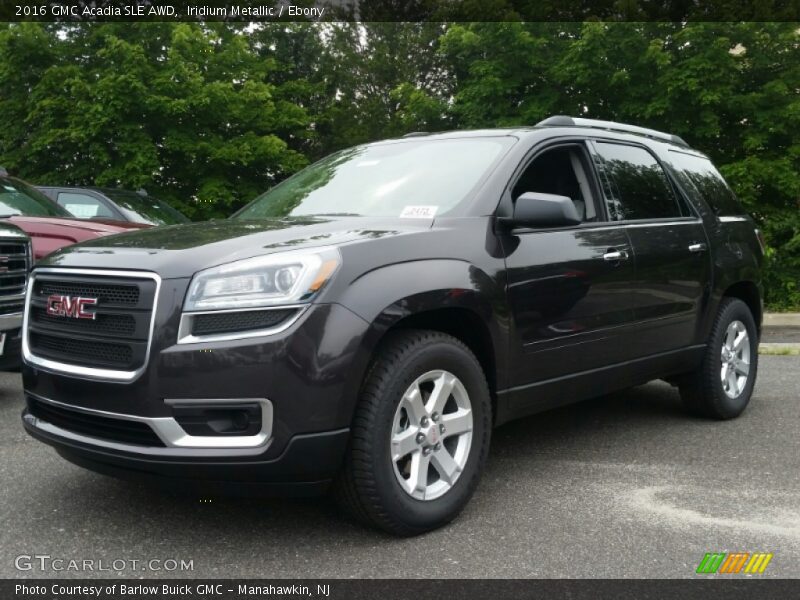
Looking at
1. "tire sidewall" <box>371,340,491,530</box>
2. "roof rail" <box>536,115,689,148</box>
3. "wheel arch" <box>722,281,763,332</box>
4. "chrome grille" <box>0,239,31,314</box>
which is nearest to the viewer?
"tire sidewall" <box>371,340,491,530</box>

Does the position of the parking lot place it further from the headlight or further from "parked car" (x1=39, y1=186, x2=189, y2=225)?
"parked car" (x1=39, y1=186, x2=189, y2=225)

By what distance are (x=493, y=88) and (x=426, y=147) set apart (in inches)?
489

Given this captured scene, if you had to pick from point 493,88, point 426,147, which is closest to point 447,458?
point 426,147

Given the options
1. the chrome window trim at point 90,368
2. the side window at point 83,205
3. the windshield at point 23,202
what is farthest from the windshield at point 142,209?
the chrome window trim at point 90,368

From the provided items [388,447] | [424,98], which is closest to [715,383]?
[388,447]

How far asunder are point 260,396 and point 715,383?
3.50 m

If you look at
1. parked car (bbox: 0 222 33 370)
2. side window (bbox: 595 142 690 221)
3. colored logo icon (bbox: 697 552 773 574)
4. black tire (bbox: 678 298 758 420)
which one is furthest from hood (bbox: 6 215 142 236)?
colored logo icon (bbox: 697 552 773 574)

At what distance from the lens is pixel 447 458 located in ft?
11.6

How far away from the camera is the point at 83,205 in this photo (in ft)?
35.6

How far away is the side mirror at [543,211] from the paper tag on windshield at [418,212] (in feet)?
1.27

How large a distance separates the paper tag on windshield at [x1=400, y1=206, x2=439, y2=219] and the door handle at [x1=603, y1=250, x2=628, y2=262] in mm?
1072

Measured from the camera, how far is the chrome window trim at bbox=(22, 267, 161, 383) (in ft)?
10.0

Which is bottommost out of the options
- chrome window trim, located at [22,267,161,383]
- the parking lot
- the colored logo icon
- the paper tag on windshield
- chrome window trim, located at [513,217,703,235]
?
the parking lot

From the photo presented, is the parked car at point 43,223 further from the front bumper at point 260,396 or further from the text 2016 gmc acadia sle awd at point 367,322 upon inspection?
the front bumper at point 260,396
